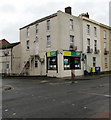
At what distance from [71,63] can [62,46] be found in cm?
323

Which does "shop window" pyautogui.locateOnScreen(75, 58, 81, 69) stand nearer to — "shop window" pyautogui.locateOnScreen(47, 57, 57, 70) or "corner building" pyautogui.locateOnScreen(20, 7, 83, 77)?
"corner building" pyautogui.locateOnScreen(20, 7, 83, 77)

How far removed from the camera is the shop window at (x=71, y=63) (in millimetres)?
24250

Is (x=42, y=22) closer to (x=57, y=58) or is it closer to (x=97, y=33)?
(x=57, y=58)

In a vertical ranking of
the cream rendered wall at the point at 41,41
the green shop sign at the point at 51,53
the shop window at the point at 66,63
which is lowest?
the shop window at the point at 66,63

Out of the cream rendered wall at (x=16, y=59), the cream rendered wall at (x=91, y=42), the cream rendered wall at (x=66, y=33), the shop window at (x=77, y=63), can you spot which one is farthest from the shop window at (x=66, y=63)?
the cream rendered wall at (x=16, y=59)

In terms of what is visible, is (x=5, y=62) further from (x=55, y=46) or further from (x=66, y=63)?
(x=66, y=63)

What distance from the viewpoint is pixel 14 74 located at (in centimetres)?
3036

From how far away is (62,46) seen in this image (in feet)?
77.9

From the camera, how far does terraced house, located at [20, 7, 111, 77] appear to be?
23891 millimetres

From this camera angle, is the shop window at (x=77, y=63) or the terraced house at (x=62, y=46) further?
the shop window at (x=77, y=63)

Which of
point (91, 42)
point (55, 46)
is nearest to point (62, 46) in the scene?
point (55, 46)

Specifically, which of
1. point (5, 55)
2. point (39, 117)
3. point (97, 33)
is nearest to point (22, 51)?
point (5, 55)

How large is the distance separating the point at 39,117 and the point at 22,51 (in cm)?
2604

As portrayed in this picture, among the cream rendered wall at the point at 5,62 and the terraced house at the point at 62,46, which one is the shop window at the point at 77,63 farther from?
the cream rendered wall at the point at 5,62
